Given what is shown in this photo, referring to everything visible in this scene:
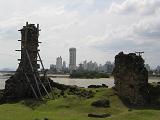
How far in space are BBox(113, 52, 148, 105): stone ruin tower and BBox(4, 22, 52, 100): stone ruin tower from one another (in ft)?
29.6

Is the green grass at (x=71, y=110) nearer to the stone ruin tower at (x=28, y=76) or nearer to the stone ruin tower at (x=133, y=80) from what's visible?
the stone ruin tower at (x=133, y=80)

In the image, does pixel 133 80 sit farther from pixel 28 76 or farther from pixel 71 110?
pixel 28 76

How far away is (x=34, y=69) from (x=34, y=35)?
14.1ft

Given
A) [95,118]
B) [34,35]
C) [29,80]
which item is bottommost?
[95,118]

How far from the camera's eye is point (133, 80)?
45.4 metres

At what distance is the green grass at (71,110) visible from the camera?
3456 centimetres

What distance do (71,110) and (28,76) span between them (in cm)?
1127

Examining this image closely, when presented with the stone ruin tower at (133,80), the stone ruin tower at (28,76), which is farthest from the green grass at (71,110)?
the stone ruin tower at (28,76)

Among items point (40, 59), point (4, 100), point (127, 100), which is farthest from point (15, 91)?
point (127, 100)

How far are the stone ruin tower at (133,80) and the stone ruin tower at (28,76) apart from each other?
902 cm

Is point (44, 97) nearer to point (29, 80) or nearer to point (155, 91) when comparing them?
point (29, 80)

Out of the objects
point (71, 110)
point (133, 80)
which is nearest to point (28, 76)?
point (71, 110)

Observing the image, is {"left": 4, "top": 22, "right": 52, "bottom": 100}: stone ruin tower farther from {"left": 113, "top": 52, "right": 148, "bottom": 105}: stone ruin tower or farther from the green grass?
{"left": 113, "top": 52, "right": 148, "bottom": 105}: stone ruin tower

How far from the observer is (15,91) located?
4797 cm
